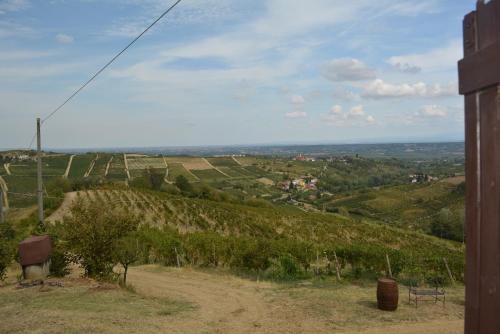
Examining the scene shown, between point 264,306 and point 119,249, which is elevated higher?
point 119,249

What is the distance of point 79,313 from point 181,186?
67761 millimetres

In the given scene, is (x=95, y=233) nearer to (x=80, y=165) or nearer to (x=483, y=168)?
(x=483, y=168)

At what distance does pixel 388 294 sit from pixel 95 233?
1042 centimetres

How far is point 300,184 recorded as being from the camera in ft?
418

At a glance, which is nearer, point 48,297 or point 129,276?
point 48,297

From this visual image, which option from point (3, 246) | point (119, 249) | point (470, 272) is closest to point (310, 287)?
point (119, 249)

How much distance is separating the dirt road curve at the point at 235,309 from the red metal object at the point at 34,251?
3.76 meters

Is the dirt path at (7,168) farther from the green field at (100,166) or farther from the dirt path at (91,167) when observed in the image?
the green field at (100,166)

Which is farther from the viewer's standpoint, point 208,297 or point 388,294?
point 208,297

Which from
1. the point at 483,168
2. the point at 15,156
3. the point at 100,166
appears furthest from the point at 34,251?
the point at 15,156

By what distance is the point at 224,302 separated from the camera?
14.8 meters

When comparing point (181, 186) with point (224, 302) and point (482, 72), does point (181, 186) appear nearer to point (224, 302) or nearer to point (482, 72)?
point (224, 302)

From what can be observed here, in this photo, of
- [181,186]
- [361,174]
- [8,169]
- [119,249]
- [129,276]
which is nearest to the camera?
[119,249]

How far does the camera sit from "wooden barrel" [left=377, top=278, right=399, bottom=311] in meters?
13.2
